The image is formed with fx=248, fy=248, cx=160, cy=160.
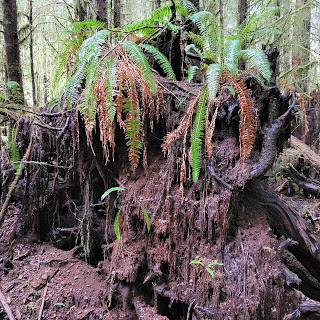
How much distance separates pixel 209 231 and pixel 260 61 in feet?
5.44

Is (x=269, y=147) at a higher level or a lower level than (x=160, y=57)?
lower

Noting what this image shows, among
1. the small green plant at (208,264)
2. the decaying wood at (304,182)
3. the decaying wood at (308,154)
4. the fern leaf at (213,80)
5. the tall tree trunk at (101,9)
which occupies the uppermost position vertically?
the tall tree trunk at (101,9)

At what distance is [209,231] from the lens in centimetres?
253

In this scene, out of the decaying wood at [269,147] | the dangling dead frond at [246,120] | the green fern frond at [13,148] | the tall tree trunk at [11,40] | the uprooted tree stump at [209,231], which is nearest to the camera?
the dangling dead frond at [246,120]

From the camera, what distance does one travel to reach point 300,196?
5.70m

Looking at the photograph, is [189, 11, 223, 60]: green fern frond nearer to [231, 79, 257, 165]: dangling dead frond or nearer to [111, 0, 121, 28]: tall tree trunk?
[231, 79, 257, 165]: dangling dead frond

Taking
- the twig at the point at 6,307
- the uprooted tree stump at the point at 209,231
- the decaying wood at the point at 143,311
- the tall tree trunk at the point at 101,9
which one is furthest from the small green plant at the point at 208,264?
the tall tree trunk at the point at 101,9

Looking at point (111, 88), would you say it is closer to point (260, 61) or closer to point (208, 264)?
point (260, 61)

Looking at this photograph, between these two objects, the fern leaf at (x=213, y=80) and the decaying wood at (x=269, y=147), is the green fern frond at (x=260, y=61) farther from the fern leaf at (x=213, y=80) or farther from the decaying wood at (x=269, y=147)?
the decaying wood at (x=269, y=147)

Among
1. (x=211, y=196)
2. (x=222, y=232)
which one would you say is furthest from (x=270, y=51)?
(x=222, y=232)

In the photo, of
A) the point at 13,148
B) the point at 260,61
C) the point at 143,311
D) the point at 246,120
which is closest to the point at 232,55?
the point at 260,61

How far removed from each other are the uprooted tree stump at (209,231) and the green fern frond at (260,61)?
391 mm

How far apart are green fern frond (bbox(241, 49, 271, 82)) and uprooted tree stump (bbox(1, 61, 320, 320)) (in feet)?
1.28

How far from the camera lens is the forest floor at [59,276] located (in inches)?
97.0
